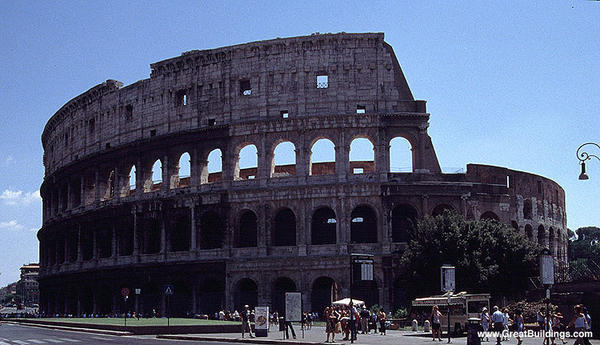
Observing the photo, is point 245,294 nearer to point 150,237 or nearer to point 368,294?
point 368,294

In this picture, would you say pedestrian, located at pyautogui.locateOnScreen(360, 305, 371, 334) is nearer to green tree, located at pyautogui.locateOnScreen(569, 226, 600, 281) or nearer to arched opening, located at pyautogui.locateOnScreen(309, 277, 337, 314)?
arched opening, located at pyautogui.locateOnScreen(309, 277, 337, 314)

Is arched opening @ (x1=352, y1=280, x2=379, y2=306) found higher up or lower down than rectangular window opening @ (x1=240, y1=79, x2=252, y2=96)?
lower down

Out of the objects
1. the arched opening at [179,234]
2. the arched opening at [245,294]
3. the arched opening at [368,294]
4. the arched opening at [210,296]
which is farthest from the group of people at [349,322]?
the arched opening at [179,234]

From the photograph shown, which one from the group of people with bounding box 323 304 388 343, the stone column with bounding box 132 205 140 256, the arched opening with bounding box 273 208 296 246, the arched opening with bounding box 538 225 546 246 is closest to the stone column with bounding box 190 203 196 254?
the stone column with bounding box 132 205 140 256

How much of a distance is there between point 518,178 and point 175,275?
85.6 feet

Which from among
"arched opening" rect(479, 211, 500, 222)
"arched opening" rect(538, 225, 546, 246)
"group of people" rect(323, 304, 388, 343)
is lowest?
"group of people" rect(323, 304, 388, 343)

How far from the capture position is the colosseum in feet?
176

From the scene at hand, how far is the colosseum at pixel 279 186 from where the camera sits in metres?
53.6

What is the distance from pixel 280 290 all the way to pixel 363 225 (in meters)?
7.42

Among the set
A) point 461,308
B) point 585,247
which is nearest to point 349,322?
point 461,308

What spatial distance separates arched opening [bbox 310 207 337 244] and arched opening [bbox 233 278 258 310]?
5561 mm

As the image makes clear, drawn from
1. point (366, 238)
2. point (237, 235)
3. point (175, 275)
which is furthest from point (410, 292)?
point (175, 275)

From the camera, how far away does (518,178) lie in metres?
57.6

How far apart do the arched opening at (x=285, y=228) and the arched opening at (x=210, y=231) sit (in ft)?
14.4
